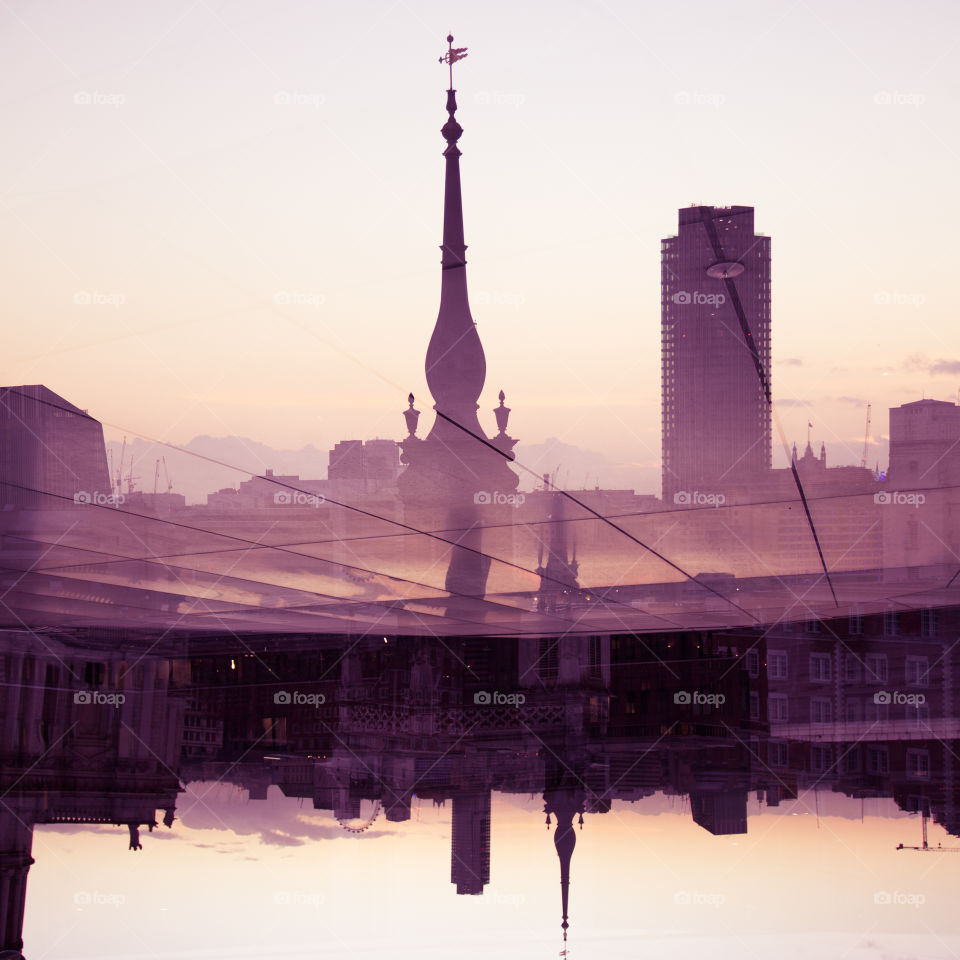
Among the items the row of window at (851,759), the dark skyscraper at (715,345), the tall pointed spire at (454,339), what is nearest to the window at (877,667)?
the row of window at (851,759)

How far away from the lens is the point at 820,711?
1026 inches

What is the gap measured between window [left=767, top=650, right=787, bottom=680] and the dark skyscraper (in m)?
14.1

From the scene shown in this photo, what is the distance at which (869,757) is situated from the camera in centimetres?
2553

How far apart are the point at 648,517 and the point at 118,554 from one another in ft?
18.6

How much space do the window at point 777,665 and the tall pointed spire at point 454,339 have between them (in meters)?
20.8

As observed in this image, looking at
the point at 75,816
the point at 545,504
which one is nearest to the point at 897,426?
the point at 545,504

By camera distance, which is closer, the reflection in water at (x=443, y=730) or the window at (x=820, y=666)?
the reflection in water at (x=443, y=730)

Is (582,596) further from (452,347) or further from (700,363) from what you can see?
(452,347)

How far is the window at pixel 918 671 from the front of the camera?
24.9m

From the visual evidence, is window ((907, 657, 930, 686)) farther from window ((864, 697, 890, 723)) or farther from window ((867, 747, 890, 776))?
window ((867, 747, 890, 776))

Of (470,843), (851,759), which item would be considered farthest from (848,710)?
(470,843)

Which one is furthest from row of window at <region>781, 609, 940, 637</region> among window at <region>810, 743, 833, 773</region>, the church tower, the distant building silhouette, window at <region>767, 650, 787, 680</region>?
the church tower

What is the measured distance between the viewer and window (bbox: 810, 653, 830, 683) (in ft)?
87.1

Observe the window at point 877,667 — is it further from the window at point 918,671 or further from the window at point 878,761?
the window at point 878,761
